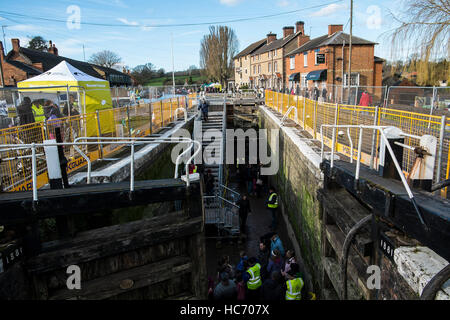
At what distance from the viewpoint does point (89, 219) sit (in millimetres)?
5234

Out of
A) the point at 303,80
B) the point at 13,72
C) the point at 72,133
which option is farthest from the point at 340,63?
the point at 13,72

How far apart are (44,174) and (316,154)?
6.01m

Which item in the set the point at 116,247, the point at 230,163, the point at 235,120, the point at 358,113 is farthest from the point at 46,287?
the point at 235,120

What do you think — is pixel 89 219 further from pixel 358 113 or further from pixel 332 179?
pixel 358 113

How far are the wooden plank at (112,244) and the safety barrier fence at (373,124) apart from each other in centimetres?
282

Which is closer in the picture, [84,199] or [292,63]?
[84,199]

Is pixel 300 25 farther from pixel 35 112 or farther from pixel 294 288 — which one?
pixel 294 288

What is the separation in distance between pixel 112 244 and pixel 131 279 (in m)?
0.54

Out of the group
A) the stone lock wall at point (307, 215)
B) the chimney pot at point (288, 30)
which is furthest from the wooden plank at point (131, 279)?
the chimney pot at point (288, 30)

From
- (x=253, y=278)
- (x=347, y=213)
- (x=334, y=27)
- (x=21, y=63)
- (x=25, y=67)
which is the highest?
(x=334, y=27)

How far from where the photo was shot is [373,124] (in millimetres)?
6273

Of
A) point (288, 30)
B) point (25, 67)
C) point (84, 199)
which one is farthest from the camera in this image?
point (288, 30)

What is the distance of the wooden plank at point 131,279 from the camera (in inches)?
141
